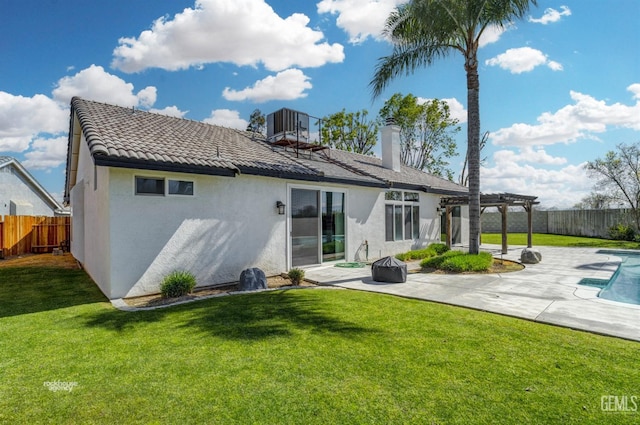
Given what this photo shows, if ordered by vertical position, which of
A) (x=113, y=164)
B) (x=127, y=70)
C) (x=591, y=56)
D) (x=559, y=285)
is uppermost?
(x=127, y=70)

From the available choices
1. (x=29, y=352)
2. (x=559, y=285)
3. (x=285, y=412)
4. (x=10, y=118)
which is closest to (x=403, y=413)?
(x=285, y=412)

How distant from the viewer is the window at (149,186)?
25.8ft

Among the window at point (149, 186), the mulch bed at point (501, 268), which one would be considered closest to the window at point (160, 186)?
the window at point (149, 186)

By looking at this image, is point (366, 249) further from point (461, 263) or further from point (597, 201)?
point (597, 201)

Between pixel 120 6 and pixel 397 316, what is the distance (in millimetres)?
14203

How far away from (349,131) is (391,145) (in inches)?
787

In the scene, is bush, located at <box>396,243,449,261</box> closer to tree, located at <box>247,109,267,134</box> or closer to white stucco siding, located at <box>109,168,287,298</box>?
white stucco siding, located at <box>109,168,287,298</box>

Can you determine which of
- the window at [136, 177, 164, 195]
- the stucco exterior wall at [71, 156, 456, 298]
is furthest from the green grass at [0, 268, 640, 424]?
the window at [136, 177, 164, 195]

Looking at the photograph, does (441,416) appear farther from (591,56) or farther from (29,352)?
(591,56)

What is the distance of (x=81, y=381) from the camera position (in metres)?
3.72

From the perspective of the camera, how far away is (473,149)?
1220 centimetres

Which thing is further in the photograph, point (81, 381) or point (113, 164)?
point (113, 164)

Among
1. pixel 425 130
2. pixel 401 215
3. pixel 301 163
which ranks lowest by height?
pixel 401 215

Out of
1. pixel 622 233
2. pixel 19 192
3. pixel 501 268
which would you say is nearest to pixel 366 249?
pixel 501 268
